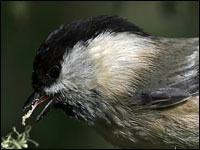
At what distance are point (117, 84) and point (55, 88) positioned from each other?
33 cm


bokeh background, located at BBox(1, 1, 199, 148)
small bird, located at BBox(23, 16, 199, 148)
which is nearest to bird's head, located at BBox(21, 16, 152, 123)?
small bird, located at BBox(23, 16, 199, 148)

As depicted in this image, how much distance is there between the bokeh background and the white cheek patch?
3.03 ft

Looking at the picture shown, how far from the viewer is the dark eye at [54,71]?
2.55 m

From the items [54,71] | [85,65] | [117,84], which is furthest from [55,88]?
[117,84]

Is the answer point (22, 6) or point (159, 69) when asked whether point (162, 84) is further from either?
point (22, 6)

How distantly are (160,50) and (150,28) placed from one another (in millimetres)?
949

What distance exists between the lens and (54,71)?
255 centimetres

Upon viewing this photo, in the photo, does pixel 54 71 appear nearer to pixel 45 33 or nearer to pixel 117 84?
pixel 117 84

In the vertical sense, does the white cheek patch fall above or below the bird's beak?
above

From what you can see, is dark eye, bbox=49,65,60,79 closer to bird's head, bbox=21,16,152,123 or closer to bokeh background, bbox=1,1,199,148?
bird's head, bbox=21,16,152,123

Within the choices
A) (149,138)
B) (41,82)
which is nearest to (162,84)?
(149,138)

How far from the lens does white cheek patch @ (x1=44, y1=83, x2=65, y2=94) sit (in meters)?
2.57

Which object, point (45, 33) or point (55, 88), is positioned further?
point (45, 33)

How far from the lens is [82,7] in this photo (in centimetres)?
388
